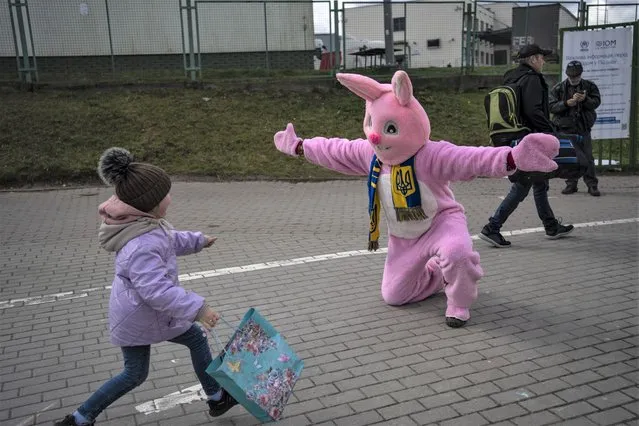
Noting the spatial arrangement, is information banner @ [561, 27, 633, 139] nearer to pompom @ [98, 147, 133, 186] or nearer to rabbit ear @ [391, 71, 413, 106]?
rabbit ear @ [391, 71, 413, 106]

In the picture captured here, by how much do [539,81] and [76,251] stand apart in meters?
5.25

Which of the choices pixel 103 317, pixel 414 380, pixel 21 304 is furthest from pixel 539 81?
pixel 21 304

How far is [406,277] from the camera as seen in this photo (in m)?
4.73

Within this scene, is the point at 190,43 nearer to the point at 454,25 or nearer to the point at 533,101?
the point at 454,25

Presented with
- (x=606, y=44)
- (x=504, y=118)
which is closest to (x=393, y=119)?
(x=504, y=118)

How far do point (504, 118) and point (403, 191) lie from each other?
1817 millimetres

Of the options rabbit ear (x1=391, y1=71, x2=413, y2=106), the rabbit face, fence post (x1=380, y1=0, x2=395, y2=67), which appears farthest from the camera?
fence post (x1=380, y1=0, x2=395, y2=67)

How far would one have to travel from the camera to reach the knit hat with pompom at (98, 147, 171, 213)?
2.94 metres

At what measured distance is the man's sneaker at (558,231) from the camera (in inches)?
264

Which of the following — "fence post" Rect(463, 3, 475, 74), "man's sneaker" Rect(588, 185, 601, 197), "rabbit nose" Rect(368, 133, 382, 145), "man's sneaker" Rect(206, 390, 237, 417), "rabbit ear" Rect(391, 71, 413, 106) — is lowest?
"man's sneaker" Rect(588, 185, 601, 197)

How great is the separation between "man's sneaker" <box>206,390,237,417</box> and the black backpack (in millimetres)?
3672

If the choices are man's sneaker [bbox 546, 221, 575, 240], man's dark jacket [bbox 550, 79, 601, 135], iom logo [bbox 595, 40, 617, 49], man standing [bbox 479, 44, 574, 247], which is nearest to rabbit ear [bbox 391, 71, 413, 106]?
man standing [bbox 479, 44, 574, 247]

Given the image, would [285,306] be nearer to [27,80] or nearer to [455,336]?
[455,336]

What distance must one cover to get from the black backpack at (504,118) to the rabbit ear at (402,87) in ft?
5.79
